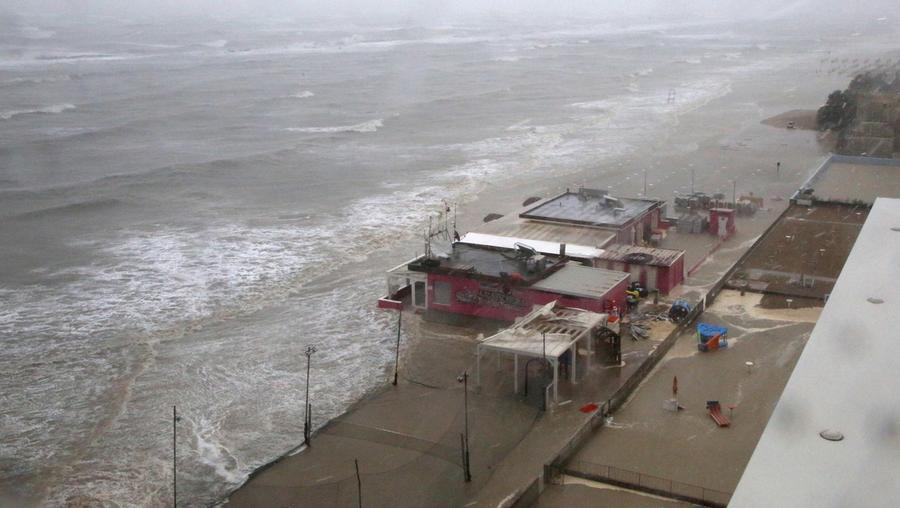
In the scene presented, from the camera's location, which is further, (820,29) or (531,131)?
(820,29)

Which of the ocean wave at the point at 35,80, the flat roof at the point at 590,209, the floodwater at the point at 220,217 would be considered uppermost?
the ocean wave at the point at 35,80

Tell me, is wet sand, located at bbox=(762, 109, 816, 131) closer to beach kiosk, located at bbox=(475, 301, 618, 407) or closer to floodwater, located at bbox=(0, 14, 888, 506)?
floodwater, located at bbox=(0, 14, 888, 506)

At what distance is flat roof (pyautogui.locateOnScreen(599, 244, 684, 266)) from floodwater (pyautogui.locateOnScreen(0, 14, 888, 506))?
3.09m

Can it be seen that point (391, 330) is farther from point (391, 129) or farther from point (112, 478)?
point (391, 129)

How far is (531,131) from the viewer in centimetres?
2723

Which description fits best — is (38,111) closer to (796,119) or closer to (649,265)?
(796,119)

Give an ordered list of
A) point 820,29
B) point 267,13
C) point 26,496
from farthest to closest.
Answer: point 267,13 → point 820,29 → point 26,496

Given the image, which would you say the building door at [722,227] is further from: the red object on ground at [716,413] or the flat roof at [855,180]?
the red object on ground at [716,413]

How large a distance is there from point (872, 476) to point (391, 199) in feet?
47.5

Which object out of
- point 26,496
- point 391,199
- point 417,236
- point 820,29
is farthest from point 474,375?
point 820,29

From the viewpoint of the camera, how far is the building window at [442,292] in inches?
462

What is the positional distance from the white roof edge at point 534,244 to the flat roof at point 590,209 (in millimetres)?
1068

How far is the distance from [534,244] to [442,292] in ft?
6.13

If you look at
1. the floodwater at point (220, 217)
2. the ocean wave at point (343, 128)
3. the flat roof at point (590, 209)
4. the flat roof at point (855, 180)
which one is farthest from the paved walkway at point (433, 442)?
the ocean wave at point (343, 128)
